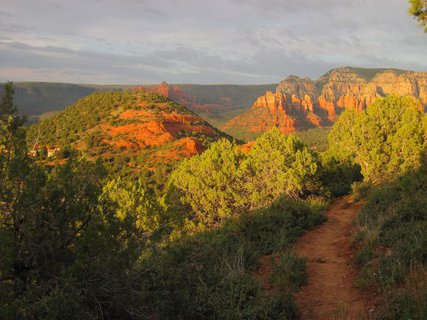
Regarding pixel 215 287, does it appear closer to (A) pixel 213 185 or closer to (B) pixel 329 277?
(B) pixel 329 277

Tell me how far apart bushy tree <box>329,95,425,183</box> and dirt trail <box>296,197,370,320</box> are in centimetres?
891

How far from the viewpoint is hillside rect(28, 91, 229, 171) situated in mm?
54562

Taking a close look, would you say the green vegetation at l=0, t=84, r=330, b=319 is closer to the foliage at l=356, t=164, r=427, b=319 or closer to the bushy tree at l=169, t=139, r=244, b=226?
the foliage at l=356, t=164, r=427, b=319

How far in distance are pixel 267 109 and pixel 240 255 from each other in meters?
186

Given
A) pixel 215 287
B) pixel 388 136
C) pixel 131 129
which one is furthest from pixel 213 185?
pixel 131 129

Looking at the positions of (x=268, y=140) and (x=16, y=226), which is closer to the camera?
(x=16, y=226)

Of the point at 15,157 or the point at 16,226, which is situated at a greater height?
the point at 15,157

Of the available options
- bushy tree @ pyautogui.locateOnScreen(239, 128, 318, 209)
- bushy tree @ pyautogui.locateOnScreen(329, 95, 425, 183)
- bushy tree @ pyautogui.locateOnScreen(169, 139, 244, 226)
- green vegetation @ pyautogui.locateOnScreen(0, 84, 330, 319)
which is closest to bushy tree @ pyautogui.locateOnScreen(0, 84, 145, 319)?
green vegetation @ pyautogui.locateOnScreen(0, 84, 330, 319)

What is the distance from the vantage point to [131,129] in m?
62.2

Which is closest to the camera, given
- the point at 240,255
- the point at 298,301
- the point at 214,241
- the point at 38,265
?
the point at 38,265

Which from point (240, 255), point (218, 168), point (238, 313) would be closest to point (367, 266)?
point (240, 255)

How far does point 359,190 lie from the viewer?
2117 cm

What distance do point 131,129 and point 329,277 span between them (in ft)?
186

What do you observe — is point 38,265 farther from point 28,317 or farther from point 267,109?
point 267,109
